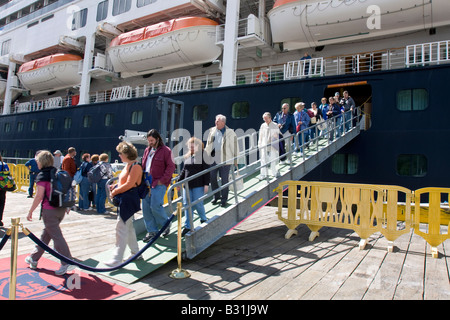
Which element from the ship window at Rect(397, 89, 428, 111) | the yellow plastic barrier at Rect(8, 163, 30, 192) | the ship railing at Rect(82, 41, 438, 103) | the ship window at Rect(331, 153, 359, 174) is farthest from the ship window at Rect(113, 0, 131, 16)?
the ship window at Rect(397, 89, 428, 111)

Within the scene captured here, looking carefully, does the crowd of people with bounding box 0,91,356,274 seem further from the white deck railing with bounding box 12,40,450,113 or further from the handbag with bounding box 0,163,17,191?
the white deck railing with bounding box 12,40,450,113

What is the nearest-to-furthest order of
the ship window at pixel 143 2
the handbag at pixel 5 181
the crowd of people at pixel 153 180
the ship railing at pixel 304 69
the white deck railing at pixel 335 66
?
the crowd of people at pixel 153 180 < the handbag at pixel 5 181 < the white deck railing at pixel 335 66 < the ship railing at pixel 304 69 < the ship window at pixel 143 2

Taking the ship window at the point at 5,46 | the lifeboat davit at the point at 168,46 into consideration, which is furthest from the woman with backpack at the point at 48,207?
the ship window at the point at 5,46

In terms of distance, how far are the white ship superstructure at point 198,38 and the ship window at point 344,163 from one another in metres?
3.38

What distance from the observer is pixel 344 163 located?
10.5 meters

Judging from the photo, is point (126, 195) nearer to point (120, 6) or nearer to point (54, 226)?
point (54, 226)

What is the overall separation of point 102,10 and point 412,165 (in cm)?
1784

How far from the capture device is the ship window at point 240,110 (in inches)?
480

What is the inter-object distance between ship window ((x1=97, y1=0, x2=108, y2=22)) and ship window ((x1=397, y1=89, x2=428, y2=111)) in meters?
16.2

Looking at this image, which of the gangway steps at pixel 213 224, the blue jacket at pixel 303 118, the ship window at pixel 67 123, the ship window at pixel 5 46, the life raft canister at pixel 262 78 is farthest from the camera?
the ship window at pixel 5 46

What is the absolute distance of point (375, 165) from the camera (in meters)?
9.89

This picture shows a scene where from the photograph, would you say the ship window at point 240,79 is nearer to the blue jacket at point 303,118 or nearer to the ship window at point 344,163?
the ship window at point 344,163

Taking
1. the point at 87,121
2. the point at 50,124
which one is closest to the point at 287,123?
the point at 87,121
